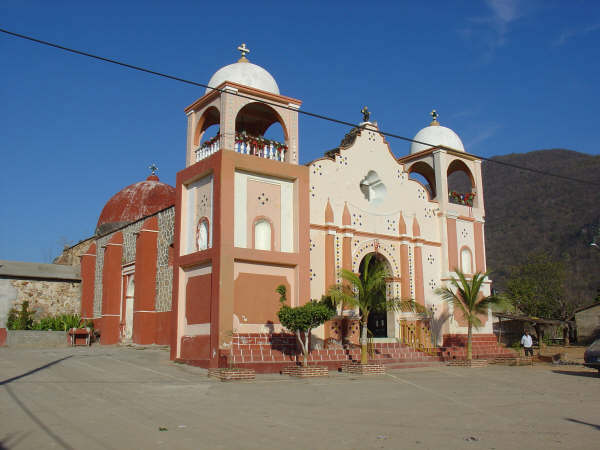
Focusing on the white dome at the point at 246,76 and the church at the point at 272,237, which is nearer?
the church at the point at 272,237

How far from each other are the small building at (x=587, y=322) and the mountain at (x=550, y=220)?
15.2 m

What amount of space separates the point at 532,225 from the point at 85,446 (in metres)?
73.1

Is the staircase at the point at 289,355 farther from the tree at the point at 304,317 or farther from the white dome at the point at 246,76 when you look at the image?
the white dome at the point at 246,76

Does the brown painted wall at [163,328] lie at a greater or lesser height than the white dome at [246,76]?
lesser

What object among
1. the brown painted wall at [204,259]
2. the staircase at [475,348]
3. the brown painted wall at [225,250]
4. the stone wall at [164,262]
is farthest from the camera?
the stone wall at [164,262]

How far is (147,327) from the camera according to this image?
74.9 ft

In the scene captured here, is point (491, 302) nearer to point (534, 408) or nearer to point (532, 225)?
point (534, 408)

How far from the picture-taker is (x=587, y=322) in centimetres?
3628

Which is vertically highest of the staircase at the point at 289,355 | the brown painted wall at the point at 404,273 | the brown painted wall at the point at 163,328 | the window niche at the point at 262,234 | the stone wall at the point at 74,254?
the stone wall at the point at 74,254

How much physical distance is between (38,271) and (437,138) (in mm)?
20798

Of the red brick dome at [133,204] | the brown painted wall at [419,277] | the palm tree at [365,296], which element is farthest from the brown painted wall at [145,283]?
the brown painted wall at [419,277]

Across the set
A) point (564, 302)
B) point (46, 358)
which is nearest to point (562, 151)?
point (564, 302)

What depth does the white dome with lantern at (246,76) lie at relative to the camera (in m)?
19.1

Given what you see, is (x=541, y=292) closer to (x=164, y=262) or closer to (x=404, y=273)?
(x=404, y=273)
